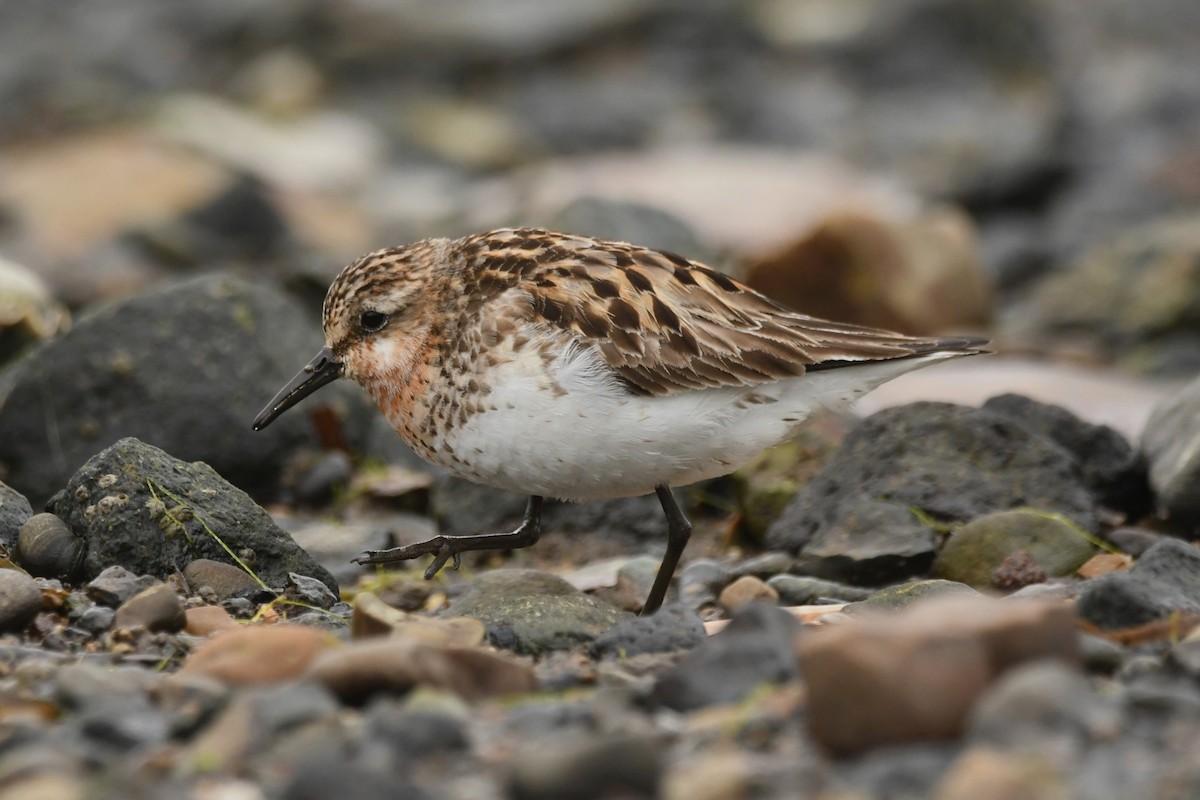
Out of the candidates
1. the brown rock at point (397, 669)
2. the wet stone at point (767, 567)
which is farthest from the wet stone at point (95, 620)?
the wet stone at point (767, 567)

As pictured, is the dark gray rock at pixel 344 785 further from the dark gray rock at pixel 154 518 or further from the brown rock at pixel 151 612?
the dark gray rock at pixel 154 518

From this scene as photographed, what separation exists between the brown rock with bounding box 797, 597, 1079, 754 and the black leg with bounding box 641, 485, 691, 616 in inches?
99.7

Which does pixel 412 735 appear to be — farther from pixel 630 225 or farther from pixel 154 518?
pixel 630 225

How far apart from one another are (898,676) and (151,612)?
288 cm

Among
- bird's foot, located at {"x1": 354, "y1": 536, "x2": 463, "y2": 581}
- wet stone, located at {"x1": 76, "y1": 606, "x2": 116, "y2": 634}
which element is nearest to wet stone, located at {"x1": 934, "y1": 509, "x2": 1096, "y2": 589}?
bird's foot, located at {"x1": 354, "y1": 536, "x2": 463, "y2": 581}

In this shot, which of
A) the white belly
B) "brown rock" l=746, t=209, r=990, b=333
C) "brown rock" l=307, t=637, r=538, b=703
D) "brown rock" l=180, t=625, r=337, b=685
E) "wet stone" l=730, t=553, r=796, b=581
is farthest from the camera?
"brown rock" l=746, t=209, r=990, b=333

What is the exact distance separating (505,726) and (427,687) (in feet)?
0.90

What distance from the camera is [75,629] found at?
18.4 ft

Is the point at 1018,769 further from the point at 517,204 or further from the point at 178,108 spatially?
the point at 178,108

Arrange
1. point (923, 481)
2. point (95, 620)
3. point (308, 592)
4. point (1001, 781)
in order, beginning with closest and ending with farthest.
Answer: point (1001, 781), point (95, 620), point (308, 592), point (923, 481)

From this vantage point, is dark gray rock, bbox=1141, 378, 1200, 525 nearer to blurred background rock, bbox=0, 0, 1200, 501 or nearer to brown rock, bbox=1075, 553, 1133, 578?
brown rock, bbox=1075, 553, 1133, 578

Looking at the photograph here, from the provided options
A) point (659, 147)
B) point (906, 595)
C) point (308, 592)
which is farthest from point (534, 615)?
point (659, 147)

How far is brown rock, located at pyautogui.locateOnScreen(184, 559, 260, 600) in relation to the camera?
6148mm

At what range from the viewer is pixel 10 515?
21.0ft
